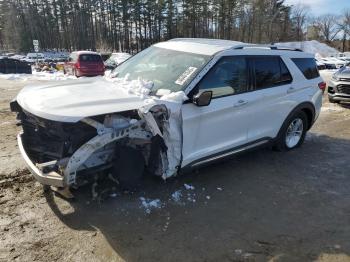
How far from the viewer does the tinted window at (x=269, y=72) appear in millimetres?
5395

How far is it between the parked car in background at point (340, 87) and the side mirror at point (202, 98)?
791 centimetres

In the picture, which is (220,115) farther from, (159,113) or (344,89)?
(344,89)

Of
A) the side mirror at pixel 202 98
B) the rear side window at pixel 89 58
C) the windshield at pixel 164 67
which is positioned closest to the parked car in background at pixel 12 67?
the rear side window at pixel 89 58

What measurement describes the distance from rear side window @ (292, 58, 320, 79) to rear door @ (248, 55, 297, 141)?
0.41 metres

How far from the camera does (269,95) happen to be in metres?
5.52

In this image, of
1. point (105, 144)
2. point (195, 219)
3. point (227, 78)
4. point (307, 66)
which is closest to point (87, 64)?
point (307, 66)

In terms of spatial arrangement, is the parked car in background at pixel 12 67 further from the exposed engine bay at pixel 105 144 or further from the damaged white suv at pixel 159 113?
the exposed engine bay at pixel 105 144

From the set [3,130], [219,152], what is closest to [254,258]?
[219,152]

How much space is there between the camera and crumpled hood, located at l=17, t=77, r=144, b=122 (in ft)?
12.0

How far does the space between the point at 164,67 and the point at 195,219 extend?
213cm

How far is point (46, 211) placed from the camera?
161 inches

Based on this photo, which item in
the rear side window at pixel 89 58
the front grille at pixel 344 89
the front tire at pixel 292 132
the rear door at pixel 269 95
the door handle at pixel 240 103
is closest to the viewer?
the door handle at pixel 240 103

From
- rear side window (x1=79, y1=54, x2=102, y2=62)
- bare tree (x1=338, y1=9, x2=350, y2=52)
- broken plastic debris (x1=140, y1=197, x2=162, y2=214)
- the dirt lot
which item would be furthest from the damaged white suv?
bare tree (x1=338, y1=9, x2=350, y2=52)

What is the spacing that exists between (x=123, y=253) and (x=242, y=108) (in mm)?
2636
